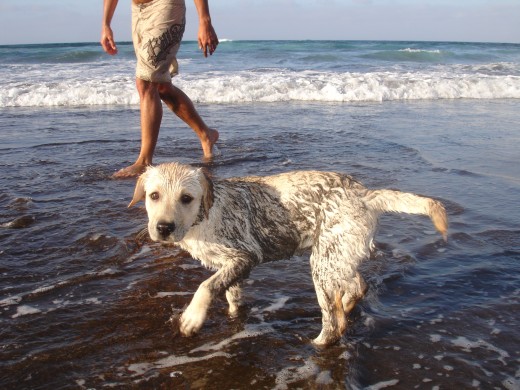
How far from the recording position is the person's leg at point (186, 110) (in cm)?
748

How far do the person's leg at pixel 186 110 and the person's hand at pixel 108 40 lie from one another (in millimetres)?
830

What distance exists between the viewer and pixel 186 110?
25.1 feet

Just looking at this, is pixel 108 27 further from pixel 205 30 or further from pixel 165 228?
pixel 165 228

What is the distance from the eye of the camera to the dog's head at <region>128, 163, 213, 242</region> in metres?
3.36

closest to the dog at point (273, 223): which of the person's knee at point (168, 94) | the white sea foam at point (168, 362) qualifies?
the white sea foam at point (168, 362)

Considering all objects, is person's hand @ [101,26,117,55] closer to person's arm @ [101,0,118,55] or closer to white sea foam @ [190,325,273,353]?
person's arm @ [101,0,118,55]

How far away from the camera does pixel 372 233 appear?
3.53m

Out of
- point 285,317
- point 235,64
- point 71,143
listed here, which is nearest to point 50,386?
point 285,317

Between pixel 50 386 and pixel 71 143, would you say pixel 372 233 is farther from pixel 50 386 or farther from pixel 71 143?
pixel 71 143

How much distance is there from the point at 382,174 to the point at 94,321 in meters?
4.72

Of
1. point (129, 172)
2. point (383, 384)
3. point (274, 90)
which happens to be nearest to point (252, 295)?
point (383, 384)

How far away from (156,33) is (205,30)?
717 mm

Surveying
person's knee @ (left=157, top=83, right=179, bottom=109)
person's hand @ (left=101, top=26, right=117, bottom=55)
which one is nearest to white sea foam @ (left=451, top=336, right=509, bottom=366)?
person's knee @ (left=157, top=83, right=179, bottom=109)

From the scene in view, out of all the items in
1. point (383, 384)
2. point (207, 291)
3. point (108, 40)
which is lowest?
point (383, 384)
